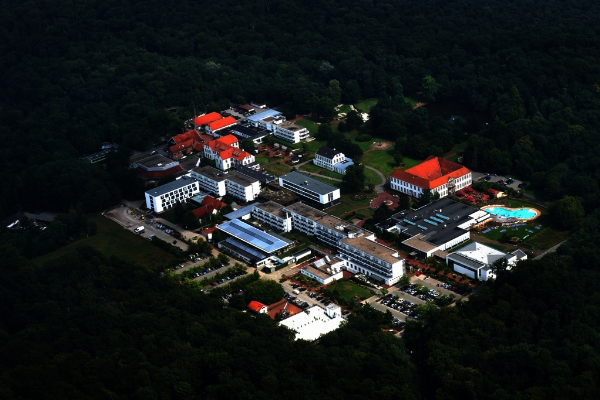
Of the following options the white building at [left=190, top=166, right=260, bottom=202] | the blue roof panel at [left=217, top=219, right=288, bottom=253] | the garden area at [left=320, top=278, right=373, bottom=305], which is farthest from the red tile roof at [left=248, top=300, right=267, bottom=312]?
the white building at [left=190, top=166, right=260, bottom=202]

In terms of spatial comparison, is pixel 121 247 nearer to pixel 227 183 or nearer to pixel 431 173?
pixel 227 183

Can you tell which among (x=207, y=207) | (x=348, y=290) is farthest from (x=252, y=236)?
(x=348, y=290)

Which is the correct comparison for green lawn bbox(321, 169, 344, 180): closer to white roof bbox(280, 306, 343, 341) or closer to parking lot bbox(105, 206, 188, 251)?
parking lot bbox(105, 206, 188, 251)

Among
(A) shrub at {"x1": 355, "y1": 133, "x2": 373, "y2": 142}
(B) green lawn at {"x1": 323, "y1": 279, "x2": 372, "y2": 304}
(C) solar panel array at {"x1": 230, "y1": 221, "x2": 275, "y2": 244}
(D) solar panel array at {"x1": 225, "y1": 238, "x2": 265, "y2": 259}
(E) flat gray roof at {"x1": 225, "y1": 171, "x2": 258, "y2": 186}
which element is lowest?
(B) green lawn at {"x1": 323, "y1": 279, "x2": 372, "y2": 304}

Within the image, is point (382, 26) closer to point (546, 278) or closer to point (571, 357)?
point (546, 278)

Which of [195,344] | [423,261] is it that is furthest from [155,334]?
[423,261]

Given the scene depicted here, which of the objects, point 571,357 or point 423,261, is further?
point 423,261
